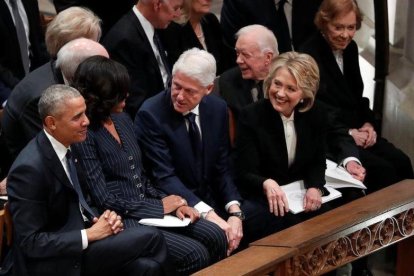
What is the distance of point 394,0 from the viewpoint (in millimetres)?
6848

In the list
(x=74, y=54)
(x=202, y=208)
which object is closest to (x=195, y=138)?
(x=202, y=208)

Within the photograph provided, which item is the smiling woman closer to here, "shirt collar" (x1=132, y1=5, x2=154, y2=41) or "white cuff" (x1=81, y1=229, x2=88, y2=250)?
"shirt collar" (x1=132, y1=5, x2=154, y2=41)

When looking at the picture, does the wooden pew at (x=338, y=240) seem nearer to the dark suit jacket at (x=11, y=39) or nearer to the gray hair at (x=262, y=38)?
the gray hair at (x=262, y=38)

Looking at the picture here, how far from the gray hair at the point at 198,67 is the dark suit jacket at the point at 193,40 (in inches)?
33.3

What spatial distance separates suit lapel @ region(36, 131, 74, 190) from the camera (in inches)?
159

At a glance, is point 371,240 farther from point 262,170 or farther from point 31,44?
point 31,44

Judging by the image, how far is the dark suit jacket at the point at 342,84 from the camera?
18.1 feet

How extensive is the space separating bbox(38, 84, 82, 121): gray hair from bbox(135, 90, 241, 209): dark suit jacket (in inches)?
27.3

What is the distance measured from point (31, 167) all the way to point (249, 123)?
1.29 meters

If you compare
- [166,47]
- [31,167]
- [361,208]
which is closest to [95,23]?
[166,47]

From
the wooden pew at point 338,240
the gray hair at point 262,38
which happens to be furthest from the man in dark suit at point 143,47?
the wooden pew at point 338,240

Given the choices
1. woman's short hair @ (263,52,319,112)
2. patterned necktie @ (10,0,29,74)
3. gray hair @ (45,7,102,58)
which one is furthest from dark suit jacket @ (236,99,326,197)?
patterned necktie @ (10,0,29,74)

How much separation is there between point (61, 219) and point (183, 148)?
0.82 metres

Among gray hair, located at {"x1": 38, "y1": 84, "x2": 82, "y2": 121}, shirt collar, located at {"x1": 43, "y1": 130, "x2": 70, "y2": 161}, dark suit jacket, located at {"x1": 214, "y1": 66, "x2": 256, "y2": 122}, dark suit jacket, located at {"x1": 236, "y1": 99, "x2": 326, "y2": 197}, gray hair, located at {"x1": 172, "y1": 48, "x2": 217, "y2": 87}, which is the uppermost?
gray hair, located at {"x1": 38, "y1": 84, "x2": 82, "y2": 121}
